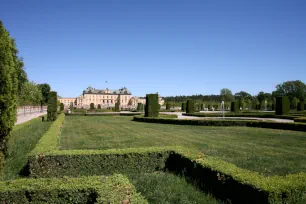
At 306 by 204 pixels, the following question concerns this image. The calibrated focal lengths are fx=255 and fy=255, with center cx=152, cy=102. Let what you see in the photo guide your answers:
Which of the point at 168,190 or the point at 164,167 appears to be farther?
the point at 164,167

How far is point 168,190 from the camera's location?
517cm

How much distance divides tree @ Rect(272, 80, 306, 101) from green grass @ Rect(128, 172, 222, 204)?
8201 centimetres

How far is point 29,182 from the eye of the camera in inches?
175

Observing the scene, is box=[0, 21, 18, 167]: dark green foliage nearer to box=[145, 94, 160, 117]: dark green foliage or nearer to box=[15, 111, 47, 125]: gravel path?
box=[15, 111, 47, 125]: gravel path

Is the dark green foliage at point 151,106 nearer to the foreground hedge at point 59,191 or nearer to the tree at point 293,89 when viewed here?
the foreground hedge at point 59,191

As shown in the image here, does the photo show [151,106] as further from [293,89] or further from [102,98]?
[102,98]

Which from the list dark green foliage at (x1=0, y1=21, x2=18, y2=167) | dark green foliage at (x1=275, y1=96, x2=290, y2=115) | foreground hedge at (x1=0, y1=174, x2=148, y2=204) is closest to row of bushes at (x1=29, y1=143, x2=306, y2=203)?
dark green foliage at (x1=0, y1=21, x2=18, y2=167)

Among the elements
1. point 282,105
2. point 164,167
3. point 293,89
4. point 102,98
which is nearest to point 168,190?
point 164,167

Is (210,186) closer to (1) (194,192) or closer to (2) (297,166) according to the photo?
(1) (194,192)

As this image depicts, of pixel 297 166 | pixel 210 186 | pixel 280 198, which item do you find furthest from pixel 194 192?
pixel 297 166

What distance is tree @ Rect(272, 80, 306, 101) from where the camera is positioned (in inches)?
3078

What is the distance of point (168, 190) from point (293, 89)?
8959 centimetres

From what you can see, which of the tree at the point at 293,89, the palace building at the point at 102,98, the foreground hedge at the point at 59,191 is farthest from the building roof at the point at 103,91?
the foreground hedge at the point at 59,191

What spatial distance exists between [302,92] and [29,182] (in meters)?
87.9
